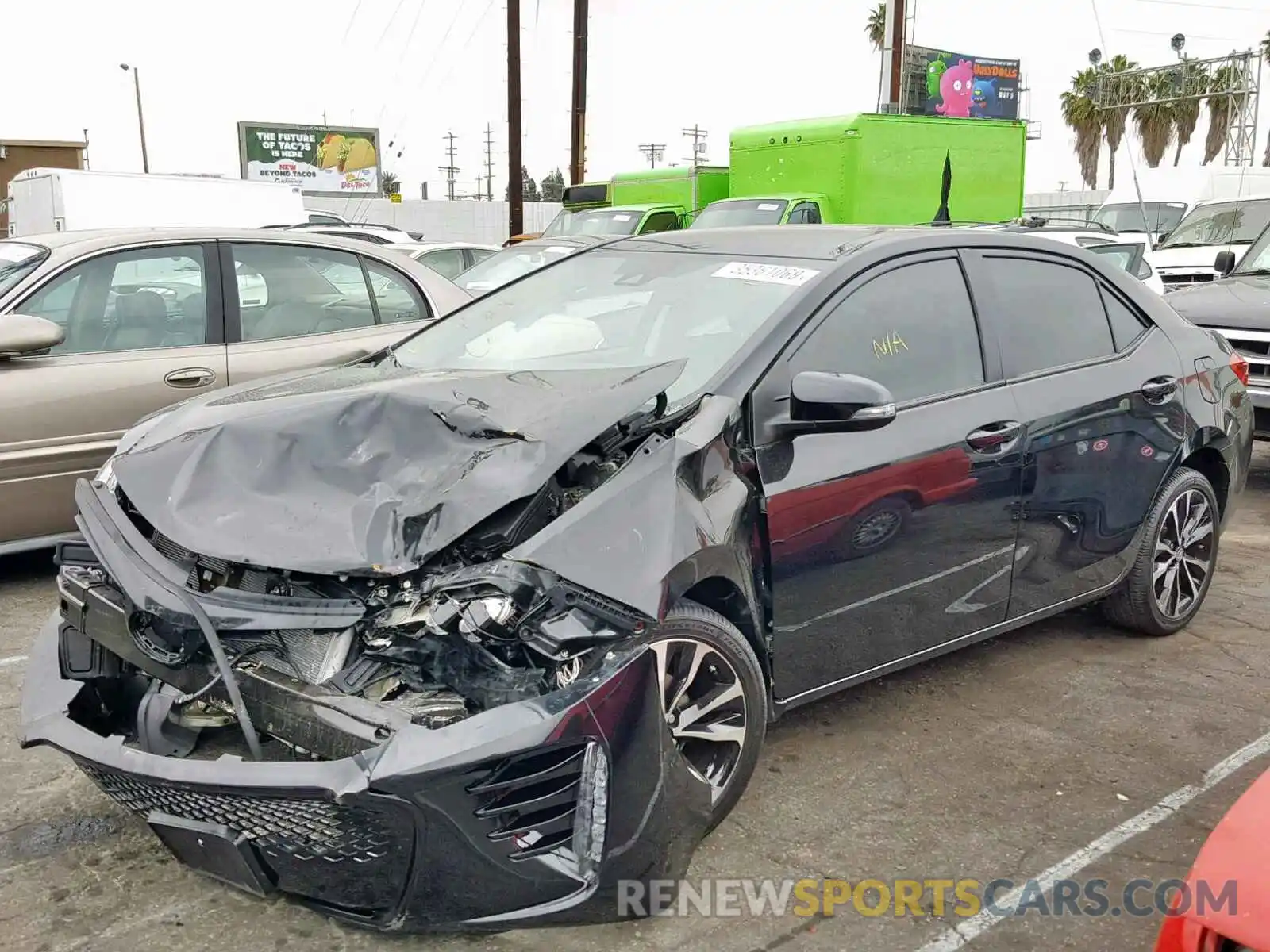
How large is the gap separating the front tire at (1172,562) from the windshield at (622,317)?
1.99 meters

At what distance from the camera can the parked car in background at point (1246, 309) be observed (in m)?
7.40

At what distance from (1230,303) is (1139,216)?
12251mm

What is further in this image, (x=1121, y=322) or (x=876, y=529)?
(x=1121, y=322)

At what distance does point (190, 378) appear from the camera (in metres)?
5.22

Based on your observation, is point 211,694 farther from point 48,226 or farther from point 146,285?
point 48,226

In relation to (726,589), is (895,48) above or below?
above

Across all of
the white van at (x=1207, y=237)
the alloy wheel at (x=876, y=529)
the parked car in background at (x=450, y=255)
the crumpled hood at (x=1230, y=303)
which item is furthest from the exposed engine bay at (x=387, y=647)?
the white van at (x=1207, y=237)

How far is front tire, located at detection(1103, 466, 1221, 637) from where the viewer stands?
448cm

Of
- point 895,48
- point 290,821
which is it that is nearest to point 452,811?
point 290,821

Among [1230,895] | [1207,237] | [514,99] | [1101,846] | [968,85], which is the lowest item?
[1101,846]

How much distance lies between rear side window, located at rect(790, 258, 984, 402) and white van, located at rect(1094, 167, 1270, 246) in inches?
658

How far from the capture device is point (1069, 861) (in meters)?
3.04

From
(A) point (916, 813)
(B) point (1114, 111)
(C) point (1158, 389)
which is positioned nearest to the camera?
(A) point (916, 813)

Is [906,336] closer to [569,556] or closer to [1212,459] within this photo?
[569,556]
